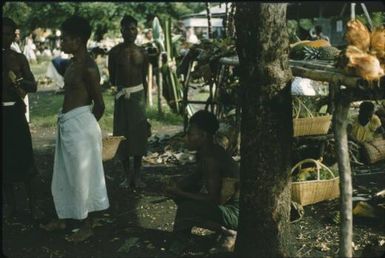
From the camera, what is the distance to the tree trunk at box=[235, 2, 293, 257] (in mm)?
3613

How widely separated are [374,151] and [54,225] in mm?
4673

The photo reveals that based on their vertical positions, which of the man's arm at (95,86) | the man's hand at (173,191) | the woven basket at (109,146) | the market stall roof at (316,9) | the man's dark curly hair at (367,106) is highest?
the market stall roof at (316,9)

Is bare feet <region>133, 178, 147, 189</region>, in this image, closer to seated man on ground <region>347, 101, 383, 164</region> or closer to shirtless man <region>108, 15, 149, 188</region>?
shirtless man <region>108, 15, 149, 188</region>

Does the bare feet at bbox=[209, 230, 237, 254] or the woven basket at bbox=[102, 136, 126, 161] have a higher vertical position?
the woven basket at bbox=[102, 136, 126, 161]

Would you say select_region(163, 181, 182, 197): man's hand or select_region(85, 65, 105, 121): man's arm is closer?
select_region(163, 181, 182, 197): man's hand

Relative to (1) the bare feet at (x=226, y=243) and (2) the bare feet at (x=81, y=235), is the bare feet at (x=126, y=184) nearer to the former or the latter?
(2) the bare feet at (x=81, y=235)

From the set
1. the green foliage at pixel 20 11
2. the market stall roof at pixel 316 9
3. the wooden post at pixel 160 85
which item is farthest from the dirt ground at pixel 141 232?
the green foliage at pixel 20 11

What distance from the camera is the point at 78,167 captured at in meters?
4.53

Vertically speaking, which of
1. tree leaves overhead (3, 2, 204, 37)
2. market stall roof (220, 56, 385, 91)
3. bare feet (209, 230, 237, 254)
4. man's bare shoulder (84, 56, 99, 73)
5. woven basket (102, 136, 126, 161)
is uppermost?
tree leaves overhead (3, 2, 204, 37)

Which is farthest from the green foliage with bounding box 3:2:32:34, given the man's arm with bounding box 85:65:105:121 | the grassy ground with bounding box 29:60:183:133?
the man's arm with bounding box 85:65:105:121

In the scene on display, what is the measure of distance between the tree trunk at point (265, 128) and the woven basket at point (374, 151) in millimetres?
3896

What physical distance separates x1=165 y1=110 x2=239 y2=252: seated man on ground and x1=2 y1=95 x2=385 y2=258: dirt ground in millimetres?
229

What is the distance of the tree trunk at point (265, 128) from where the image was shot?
142 inches

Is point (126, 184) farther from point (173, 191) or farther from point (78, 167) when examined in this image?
point (173, 191)
